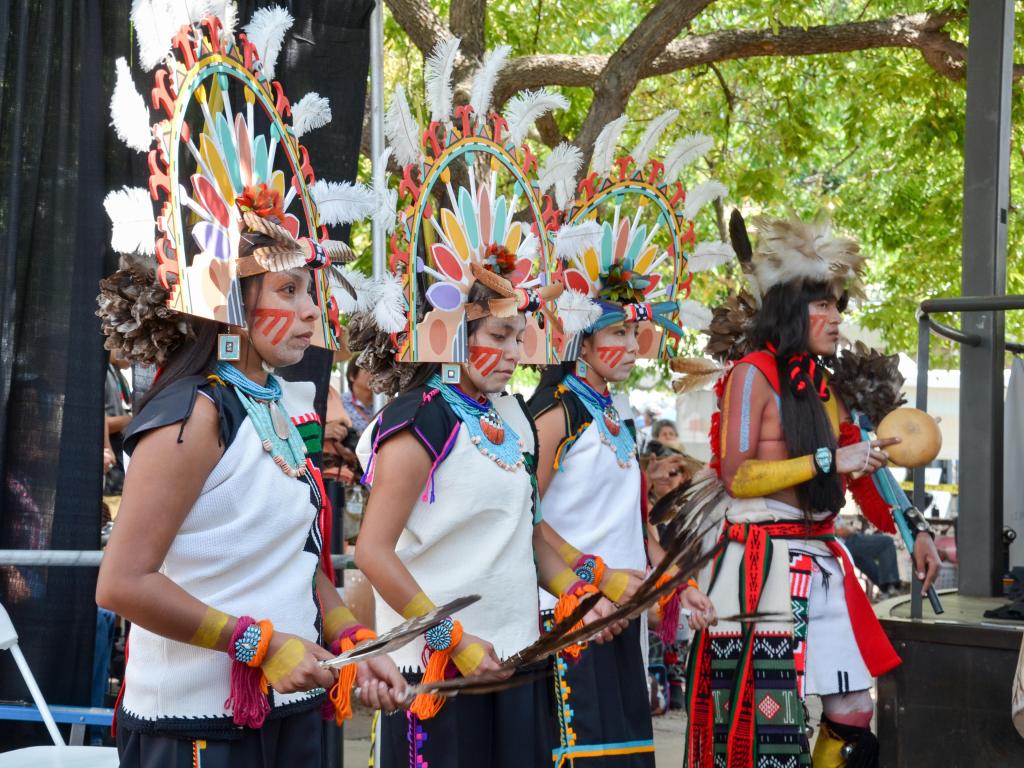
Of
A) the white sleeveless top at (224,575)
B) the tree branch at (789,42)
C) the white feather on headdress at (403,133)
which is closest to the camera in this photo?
the white sleeveless top at (224,575)

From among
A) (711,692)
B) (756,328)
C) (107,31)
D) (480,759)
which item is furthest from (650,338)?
(107,31)

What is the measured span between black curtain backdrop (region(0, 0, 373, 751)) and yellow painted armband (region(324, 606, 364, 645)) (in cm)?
191

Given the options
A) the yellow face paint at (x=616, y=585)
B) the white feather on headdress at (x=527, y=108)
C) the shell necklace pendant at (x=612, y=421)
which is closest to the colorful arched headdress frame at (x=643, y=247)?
the shell necklace pendant at (x=612, y=421)

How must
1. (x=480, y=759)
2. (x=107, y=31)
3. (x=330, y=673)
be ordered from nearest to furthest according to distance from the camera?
1. (x=330, y=673)
2. (x=480, y=759)
3. (x=107, y=31)

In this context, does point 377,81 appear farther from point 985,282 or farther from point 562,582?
point 985,282

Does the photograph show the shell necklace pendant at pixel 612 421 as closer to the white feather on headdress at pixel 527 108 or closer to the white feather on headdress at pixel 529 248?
the white feather on headdress at pixel 529 248

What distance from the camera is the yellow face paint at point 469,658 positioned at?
Result: 280 centimetres

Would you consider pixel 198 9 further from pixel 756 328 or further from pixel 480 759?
pixel 756 328

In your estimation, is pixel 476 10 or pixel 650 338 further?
pixel 476 10

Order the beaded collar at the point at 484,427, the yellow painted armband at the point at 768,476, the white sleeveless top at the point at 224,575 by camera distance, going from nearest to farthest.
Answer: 1. the white sleeveless top at the point at 224,575
2. the beaded collar at the point at 484,427
3. the yellow painted armband at the point at 768,476

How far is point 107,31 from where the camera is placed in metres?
4.21

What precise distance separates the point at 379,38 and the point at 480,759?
2933 mm

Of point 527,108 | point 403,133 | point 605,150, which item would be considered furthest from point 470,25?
point 403,133

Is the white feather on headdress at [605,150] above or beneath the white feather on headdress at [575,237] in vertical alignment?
above
